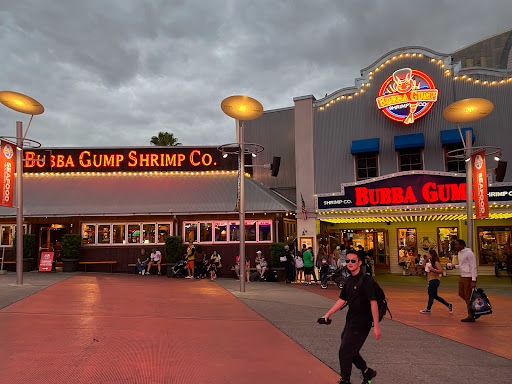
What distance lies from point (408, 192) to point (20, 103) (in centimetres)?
1498

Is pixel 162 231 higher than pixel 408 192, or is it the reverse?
pixel 408 192

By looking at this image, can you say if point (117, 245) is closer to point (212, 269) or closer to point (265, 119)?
point (212, 269)

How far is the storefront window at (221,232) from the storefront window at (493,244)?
41.6ft

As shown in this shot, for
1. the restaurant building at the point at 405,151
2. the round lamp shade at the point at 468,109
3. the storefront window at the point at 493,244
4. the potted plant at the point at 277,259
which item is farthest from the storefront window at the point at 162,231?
the storefront window at the point at 493,244

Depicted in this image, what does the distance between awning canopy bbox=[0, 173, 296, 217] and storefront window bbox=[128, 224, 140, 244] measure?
109 cm

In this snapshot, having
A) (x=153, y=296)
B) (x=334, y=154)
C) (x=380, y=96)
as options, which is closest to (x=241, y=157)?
(x=153, y=296)

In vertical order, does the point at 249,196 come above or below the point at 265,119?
below

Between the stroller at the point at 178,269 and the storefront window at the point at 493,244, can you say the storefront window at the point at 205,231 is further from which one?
the storefront window at the point at 493,244

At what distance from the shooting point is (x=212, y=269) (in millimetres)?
18172

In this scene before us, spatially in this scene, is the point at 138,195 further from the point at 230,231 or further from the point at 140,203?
the point at 230,231

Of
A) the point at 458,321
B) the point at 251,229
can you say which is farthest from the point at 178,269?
the point at 458,321

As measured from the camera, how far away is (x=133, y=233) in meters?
20.5

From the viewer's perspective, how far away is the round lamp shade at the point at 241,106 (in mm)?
13086

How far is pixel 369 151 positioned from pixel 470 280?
10442mm
